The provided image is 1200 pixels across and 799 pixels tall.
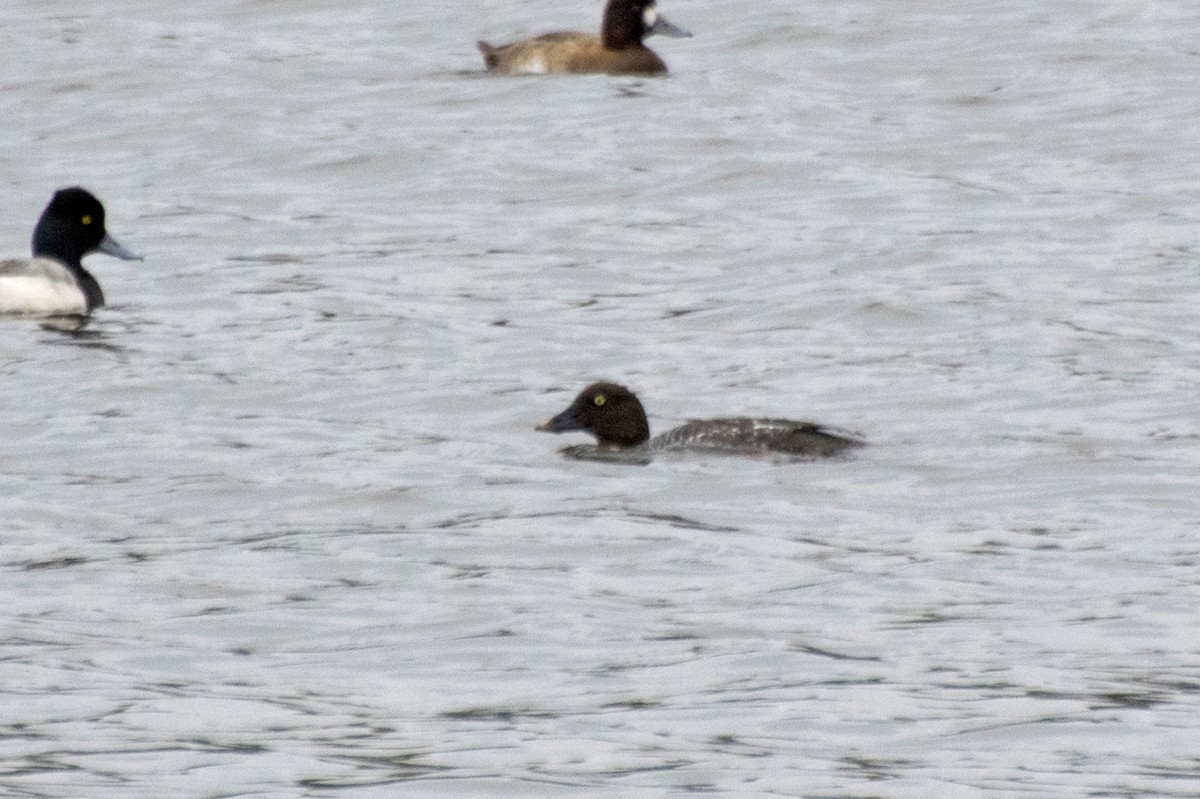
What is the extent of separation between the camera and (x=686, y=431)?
12.6 m

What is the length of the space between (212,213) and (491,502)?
859 cm

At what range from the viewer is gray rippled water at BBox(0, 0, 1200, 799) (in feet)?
26.5

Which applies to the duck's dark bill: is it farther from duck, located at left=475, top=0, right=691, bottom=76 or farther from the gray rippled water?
duck, located at left=475, top=0, right=691, bottom=76

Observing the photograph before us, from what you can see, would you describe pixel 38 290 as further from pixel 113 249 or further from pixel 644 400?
pixel 644 400

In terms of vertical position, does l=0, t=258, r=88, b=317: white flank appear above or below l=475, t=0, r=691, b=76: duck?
below

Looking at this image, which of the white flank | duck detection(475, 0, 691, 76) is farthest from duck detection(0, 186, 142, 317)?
duck detection(475, 0, 691, 76)

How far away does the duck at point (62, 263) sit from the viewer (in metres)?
17.4

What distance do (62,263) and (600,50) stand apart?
8.11m

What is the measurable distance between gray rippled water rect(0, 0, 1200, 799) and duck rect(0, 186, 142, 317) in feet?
0.97

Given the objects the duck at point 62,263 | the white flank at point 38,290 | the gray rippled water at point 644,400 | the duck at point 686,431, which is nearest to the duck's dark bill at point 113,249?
the duck at point 62,263

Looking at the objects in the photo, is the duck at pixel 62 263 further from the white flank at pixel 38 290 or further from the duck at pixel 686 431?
the duck at pixel 686 431

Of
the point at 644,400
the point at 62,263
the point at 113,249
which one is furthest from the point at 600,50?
the point at 644,400

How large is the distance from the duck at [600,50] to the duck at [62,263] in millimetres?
7150

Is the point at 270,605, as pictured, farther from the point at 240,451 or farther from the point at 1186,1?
the point at 1186,1
